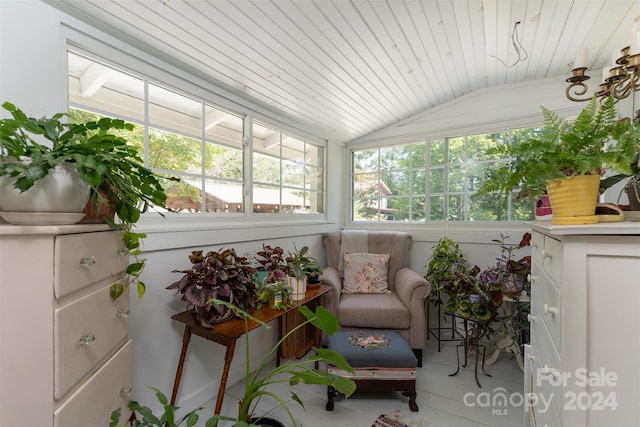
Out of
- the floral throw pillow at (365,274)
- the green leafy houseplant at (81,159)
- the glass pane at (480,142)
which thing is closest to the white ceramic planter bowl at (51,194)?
the green leafy houseplant at (81,159)

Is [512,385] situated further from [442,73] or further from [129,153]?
[129,153]

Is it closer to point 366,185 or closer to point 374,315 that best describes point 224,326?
point 374,315

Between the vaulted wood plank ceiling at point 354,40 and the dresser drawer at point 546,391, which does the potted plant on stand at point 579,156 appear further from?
the vaulted wood plank ceiling at point 354,40

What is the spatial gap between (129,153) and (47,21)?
761 mm

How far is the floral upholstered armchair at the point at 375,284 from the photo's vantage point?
7.04 feet

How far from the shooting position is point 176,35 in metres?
1.35

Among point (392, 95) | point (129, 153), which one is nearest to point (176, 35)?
point (129, 153)

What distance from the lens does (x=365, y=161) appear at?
335 centimetres

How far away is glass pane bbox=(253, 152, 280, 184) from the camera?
2.24 meters

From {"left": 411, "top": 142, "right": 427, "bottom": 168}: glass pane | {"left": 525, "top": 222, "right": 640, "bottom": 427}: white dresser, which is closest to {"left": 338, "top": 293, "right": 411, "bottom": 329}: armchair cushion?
{"left": 525, "top": 222, "right": 640, "bottom": 427}: white dresser

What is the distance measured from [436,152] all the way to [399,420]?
2.37 m

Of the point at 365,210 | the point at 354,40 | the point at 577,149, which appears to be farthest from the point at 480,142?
A: the point at 577,149

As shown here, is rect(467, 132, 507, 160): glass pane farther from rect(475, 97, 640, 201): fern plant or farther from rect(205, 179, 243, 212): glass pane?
rect(205, 179, 243, 212): glass pane

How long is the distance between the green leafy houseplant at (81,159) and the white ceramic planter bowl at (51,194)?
3 cm
